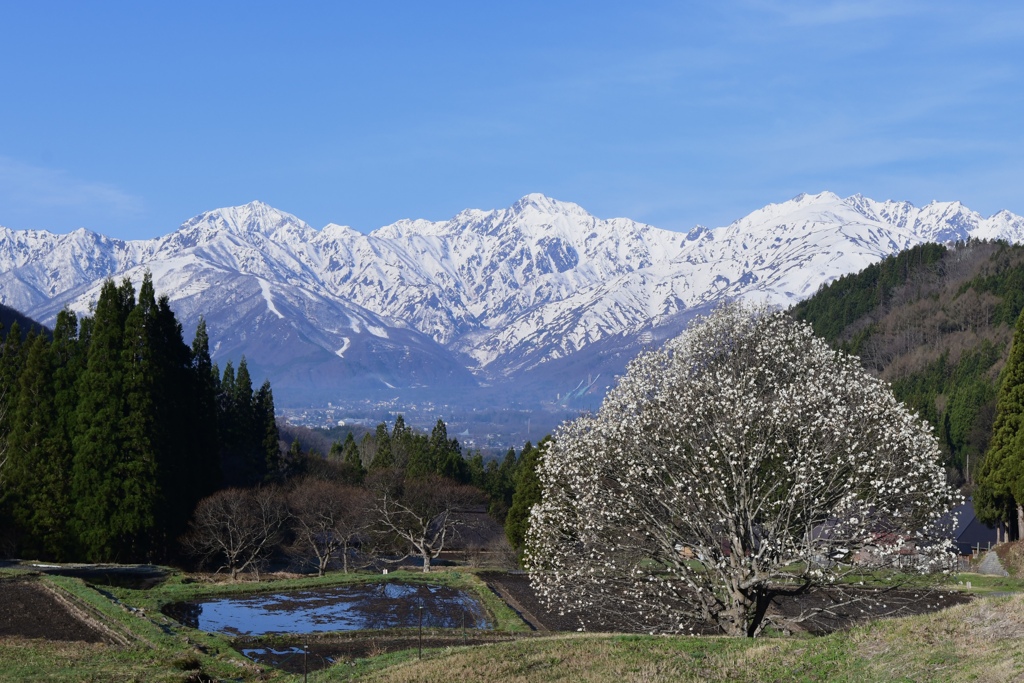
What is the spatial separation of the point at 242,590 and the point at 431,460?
47638 mm

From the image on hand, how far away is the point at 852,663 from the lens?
17688 mm

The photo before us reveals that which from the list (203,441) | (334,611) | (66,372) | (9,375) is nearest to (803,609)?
(334,611)

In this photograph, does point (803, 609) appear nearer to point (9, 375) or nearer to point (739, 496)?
point (739, 496)

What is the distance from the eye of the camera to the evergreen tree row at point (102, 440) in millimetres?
47562

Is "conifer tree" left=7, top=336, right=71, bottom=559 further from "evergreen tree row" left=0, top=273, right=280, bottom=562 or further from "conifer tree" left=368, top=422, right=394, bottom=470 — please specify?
"conifer tree" left=368, top=422, right=394, bottom=470

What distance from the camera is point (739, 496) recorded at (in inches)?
949

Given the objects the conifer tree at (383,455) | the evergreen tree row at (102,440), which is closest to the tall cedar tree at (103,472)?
the evergreen tree row at (102,440)

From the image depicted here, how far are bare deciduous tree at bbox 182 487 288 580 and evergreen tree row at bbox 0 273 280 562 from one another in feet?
4.47

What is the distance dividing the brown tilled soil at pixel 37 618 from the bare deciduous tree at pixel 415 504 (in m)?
23.9

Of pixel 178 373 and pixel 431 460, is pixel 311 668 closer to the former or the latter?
pixel 178 373

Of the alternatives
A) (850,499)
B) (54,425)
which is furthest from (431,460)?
(850,499)

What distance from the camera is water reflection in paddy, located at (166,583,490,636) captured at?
33.1m

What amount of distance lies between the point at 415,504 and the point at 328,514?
5.13 metres

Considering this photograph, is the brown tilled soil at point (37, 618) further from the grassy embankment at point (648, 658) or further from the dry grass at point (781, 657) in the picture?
the dry grass at point (781, 657)
